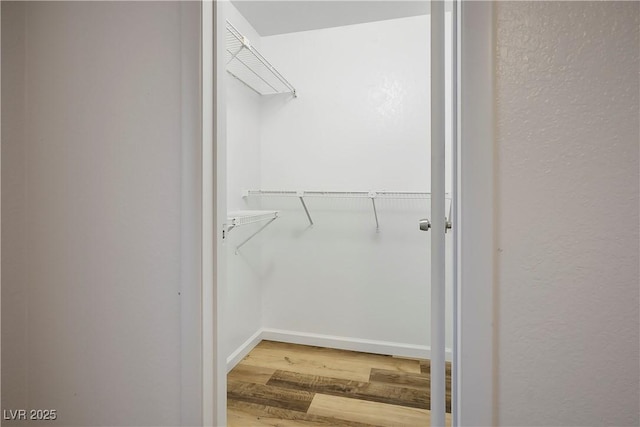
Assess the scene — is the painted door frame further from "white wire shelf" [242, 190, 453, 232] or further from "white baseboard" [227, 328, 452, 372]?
"white baseboard" [227, 328, 452, 372]

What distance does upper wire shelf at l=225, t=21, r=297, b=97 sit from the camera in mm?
1575

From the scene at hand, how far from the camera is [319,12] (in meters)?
1.93

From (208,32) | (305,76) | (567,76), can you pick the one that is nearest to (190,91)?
(208,32)

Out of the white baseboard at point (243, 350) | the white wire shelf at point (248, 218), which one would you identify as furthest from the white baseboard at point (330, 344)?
the white wire shelf at point (248, 218)

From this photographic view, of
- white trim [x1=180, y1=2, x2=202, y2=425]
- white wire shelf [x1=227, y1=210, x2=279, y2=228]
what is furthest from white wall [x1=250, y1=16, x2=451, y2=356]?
white trim [x1=180, y1=2, x2=202, y2=425]

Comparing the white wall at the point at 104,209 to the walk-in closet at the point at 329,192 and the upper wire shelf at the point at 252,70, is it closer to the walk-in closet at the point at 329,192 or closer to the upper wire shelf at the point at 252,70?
the upper wire shelf at the point at 252,70

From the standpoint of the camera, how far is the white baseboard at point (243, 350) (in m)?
1.86

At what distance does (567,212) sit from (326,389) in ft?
4.71

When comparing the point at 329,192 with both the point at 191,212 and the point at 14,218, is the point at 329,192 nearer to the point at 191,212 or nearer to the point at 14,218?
the point at 191,212

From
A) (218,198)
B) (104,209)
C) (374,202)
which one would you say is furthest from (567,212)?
(374,202)

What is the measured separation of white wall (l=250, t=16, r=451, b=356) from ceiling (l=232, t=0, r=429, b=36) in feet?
0.29

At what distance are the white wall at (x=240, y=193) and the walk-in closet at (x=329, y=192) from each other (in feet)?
0.04

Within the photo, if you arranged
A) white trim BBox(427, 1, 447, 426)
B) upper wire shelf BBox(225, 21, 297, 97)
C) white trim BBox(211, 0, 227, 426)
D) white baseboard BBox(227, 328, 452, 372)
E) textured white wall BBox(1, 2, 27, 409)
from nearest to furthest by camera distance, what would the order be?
1. white trim BBox(427, 1, 447, 426)
2. white trim BBox(211, 0, 227, 426)
3. textured white wall BBox(1, 2, 27, 409)
4. upper wire shelf BBox(225, 21, 297, 97)
5. white baseboard BBox(227, 328, 452, 372)

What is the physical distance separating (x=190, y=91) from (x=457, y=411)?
3.58 feet
